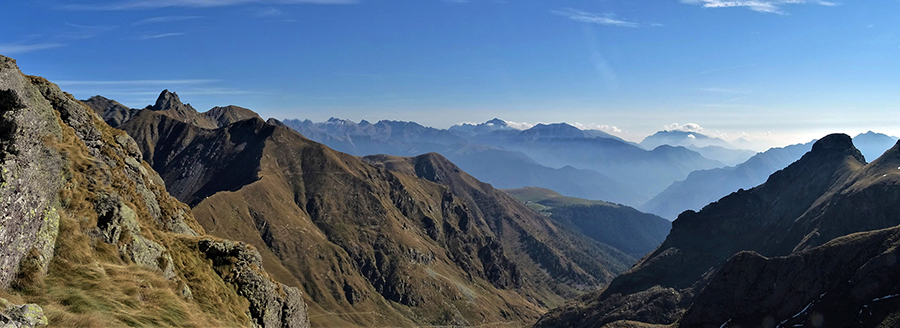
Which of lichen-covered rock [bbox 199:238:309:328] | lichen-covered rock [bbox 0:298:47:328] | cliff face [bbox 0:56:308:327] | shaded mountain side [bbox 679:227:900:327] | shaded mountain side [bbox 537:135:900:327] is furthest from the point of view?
shaded mountain side [bbox 537:135:900:327]

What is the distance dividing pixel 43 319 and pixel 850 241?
119m

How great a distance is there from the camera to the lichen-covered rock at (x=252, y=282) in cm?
3497

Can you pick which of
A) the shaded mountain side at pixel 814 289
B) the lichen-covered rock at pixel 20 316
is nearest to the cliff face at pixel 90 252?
the lichen-covered rock at pixel 20 316

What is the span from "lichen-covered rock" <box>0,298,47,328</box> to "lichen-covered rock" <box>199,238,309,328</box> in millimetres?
19130

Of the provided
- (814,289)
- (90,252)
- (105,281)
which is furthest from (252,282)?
(814,289)

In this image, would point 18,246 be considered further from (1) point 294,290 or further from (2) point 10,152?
(1) point 294,290

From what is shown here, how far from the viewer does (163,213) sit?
143 ft

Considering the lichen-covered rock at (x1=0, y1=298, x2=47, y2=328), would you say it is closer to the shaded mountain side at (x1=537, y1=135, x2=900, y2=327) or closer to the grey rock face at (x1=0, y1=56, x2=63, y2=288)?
the grey rock face at (x1=0, y1=56, x2=63, y2=288)

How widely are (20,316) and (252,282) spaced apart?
21693 millimetres

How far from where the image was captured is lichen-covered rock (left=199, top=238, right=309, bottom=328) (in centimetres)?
3497

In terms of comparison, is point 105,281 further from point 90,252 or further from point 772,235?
point 772,235

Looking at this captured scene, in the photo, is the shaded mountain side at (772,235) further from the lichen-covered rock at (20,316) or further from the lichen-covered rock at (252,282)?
the lichen-covered rock at (20,316)

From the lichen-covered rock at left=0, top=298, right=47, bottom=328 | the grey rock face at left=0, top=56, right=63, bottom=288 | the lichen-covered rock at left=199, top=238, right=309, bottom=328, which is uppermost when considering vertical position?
the grey rock face at left=0, top=56, right=63, bottom=288

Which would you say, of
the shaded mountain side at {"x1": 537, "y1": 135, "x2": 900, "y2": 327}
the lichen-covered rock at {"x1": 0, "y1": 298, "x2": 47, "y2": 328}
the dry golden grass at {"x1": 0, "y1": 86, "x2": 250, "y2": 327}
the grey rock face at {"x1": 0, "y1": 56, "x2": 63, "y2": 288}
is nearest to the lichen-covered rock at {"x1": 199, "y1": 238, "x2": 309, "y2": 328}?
the dry golden grass at {"x1": 0, "y1": 86, "x2": 250, "y2": 327}
